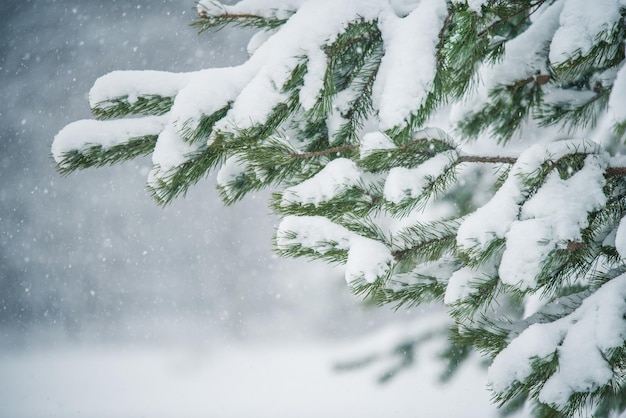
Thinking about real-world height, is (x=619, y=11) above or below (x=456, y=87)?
above

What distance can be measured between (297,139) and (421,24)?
0.64 meters

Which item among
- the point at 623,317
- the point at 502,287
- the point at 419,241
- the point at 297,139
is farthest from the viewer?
the point at 297,139

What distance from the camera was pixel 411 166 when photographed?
1.31 meters

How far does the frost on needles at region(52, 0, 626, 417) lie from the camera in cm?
100

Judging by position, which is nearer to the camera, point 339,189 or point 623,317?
point 623,317

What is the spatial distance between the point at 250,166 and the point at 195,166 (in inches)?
6.6

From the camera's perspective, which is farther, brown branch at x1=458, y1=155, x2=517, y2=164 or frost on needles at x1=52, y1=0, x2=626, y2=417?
brown branch at x1=458, y1=155, x2=517, y2=164

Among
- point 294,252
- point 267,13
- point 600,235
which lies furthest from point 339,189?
point 600,235

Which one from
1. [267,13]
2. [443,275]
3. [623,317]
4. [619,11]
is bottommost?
[443,275]

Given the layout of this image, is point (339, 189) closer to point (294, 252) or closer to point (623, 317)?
point (294, 252)

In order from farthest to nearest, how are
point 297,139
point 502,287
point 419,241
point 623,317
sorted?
point 297,139, point 419,241, point 502,287, point 623,317

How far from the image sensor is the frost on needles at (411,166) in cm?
100

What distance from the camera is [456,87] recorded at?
1359 millimetres

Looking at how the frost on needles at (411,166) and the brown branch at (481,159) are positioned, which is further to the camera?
the brown branch at (481,159)
